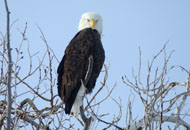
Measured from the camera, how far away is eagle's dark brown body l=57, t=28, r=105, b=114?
541cm

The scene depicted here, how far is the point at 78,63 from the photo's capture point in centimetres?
561

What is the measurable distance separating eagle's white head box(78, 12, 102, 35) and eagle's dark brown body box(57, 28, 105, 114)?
82cm

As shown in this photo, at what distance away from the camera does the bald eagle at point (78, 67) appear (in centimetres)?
534

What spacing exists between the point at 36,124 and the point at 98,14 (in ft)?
10.4

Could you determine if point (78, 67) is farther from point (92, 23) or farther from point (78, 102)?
point (92, 23)

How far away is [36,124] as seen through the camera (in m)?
4.43

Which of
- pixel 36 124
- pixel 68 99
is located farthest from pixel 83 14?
pixel 36 124

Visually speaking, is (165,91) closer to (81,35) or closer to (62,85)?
(62,85)

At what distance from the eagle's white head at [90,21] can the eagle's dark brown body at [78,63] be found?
82cm

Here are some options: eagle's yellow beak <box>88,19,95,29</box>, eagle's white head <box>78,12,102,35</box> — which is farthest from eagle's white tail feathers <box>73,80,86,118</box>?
eagle's white head <box>78,12,102,35</box>

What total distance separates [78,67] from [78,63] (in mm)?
62

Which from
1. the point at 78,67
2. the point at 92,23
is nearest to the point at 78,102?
the point at 78,67

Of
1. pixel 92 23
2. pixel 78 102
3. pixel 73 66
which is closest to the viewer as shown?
pixel 78 102

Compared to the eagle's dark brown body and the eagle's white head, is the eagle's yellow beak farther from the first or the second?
the eagle's dark brown body
